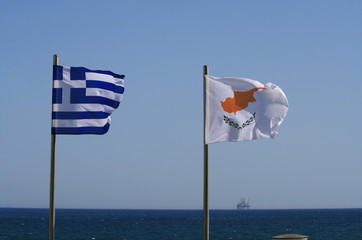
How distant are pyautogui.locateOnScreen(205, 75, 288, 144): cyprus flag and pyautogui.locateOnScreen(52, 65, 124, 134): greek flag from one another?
3006 mm

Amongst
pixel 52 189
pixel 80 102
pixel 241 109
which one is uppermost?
pixel 80 102

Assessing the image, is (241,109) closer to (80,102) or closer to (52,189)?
(80,102)

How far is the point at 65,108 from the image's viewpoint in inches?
703

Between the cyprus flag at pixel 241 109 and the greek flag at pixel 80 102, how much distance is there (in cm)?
301

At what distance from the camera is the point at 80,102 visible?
59.0 ft

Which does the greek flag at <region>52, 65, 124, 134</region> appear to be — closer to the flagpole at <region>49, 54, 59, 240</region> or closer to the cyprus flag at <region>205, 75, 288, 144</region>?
the flagpole at <region>49, 54, 59, 240</region>

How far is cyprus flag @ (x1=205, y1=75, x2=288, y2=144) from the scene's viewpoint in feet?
59.0

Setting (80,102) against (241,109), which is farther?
(241,109)

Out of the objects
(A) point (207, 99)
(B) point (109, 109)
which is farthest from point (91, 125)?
(A) point (207, 99)

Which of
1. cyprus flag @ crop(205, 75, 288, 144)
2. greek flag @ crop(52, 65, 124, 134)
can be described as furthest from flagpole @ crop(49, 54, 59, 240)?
cyprus flag @ crop(205, 75, 288, 144)

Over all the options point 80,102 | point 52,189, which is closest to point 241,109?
point 80,102

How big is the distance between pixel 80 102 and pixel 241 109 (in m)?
4.69

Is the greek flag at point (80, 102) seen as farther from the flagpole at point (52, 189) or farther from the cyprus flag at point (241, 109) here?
the cyprus flag at point (241, 109)

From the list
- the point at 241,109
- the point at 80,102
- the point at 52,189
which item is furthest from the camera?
the point at 241,109
